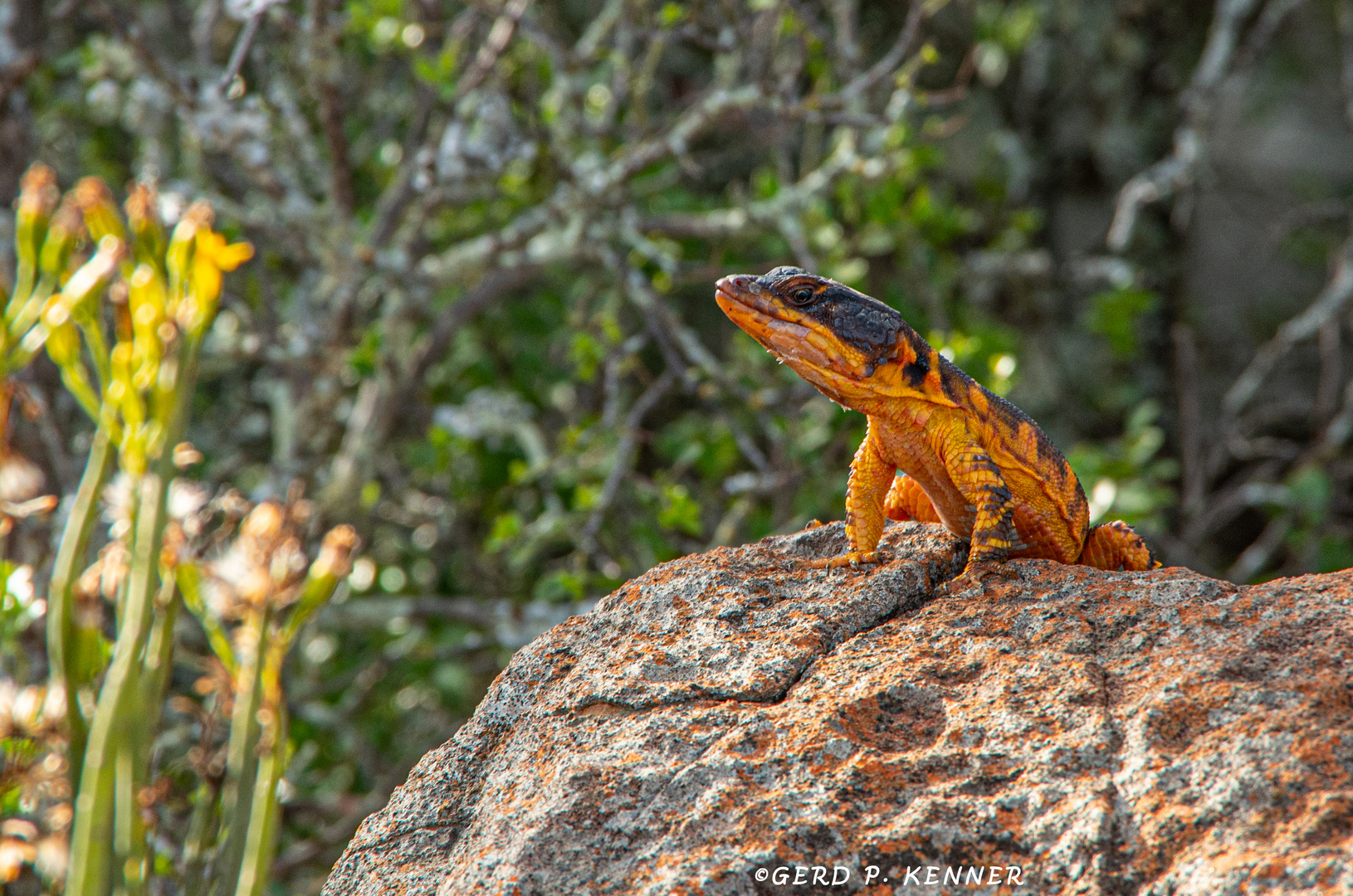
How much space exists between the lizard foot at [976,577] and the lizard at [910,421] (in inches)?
7.7

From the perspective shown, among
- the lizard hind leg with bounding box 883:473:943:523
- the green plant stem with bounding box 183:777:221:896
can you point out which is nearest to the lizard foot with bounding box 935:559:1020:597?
the lizard hind leg with bounding box 883:473:943:523

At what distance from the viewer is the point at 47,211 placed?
174 centimetres

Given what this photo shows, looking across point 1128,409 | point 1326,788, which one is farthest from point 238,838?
point 1128,409

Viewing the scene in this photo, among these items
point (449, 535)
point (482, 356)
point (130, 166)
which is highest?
point (130, 166)

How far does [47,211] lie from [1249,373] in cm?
729

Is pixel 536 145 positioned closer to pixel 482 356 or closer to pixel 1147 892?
pixel 482 356

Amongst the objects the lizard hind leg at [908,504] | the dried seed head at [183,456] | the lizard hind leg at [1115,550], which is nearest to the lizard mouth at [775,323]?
the lizard hind leg at [908,504]

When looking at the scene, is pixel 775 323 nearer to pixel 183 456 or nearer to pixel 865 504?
pixel 865 504

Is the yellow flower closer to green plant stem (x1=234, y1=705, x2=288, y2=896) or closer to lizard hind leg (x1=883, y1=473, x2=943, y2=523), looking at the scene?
green plant stem (x1=234, y1=705, x2=288, y2=896)

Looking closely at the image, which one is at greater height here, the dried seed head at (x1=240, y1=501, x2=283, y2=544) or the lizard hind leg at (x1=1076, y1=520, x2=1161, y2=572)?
the dried seed head at (x1=240, y1=501, x2=283, y2=544)

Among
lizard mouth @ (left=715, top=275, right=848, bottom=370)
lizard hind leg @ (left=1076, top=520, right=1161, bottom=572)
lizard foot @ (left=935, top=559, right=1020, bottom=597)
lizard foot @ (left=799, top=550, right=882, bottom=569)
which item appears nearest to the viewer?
lizard foot @ (left=935, top=559, right=1020, bottom=597)

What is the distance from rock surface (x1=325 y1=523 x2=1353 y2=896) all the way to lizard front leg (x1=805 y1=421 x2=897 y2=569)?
0.15 m

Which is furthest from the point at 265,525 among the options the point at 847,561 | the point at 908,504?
the point at 908,504

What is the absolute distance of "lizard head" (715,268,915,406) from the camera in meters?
3.03
